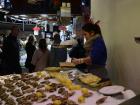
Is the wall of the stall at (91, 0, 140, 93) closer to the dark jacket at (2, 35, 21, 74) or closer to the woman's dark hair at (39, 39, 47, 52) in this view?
the woman's dark hair at (39, 39, 47, 52)

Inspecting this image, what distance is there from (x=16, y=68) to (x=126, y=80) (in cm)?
334

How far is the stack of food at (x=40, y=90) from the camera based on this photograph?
2777 millimetres

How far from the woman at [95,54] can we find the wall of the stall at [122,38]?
0.55 m

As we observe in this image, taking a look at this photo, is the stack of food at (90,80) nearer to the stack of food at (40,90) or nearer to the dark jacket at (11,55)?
the stack of food at (40,90)

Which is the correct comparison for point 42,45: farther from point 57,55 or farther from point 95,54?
point 95,54

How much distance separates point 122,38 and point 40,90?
200cm

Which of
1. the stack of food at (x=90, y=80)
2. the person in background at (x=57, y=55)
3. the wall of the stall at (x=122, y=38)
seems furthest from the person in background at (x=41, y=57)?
the stack of food at (x=90, y=80)

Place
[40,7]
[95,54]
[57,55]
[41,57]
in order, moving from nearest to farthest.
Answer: [95,54]
[57,55]
[41,57]
[40,7]

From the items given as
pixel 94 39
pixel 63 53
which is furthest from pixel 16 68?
pixel 94 39

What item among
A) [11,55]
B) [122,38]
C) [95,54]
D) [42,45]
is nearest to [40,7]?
[42,45]

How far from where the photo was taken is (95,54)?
156 inches

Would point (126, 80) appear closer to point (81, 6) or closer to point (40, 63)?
point (40, 63)

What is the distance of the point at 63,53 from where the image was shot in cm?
647

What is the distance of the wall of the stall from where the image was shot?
4305 millimetres
